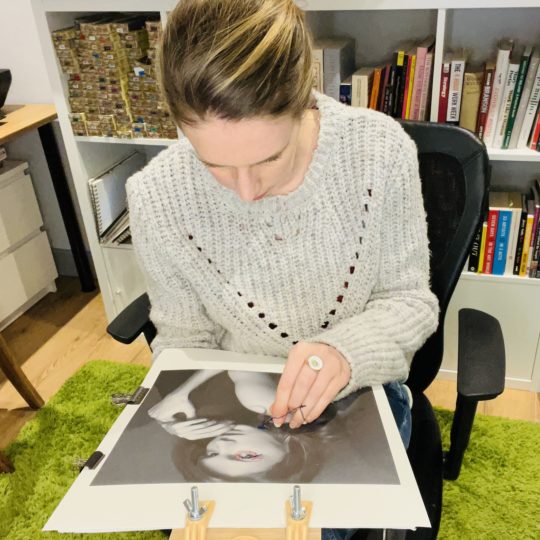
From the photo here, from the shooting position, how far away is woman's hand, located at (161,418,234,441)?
2.57 feet

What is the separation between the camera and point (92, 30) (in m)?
1.58

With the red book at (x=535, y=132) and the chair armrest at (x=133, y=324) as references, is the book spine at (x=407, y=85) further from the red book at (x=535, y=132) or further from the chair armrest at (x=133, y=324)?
the chair armrest at (x=133, y=324)

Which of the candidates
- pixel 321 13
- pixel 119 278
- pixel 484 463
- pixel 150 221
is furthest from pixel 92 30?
pixel 484 463

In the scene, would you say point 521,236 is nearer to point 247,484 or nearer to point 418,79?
point 418,79

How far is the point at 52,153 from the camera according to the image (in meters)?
2.10

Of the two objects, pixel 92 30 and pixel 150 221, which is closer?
pixel 150 221

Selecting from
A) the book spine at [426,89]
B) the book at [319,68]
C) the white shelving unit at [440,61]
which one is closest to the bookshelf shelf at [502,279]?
the white shelving unit at [440,61]

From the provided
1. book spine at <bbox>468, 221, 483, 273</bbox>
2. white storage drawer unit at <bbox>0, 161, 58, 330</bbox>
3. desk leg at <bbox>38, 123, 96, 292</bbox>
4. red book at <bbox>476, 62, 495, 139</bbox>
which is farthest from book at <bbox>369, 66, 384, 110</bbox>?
white storage drawer unit at <bbox>0, 161, 58, 330</bbox>

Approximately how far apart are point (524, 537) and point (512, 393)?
53cm

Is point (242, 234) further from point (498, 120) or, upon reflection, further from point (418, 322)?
point (498, 120)

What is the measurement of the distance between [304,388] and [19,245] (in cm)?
173

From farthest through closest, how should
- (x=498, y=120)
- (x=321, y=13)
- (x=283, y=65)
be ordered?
(x=321, y=13), (x=498, y=120), (x=283, y=65)

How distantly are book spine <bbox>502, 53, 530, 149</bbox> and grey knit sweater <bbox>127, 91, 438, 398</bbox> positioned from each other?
643 millimetres

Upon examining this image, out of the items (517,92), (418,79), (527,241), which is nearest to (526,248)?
(527,241)
